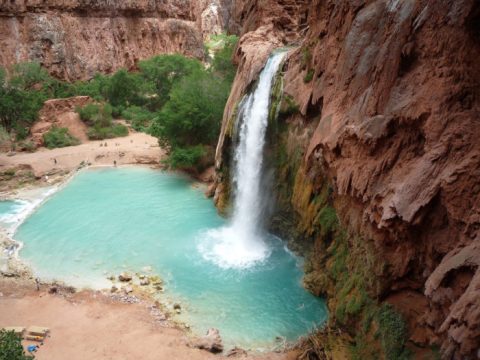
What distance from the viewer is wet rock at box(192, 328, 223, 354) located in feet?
33.4

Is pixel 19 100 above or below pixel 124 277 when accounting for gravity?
above

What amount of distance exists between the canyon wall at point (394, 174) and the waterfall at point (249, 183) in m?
2.23

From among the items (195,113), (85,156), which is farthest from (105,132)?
(195,113)

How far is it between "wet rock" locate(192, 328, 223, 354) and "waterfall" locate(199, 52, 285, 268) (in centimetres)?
444

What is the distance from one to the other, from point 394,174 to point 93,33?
34.8 m

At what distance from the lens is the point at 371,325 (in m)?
8.97

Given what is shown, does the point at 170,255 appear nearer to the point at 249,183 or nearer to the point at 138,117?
the point at 249,183

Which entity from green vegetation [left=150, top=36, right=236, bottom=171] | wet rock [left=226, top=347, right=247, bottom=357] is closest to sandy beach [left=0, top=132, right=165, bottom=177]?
green vegetation [left=150, top=36, right=236, bottom=171]

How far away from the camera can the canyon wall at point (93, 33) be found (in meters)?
31.8

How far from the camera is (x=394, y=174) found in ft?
28.8

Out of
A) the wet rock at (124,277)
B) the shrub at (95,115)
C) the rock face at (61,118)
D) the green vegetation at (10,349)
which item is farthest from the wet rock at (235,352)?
the shrub at (95,115)

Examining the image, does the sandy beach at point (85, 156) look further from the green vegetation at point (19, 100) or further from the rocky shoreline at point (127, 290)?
the rocky shoreline at point (127, 290)

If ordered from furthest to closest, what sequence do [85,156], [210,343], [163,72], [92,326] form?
1. [163,72]
2. [85,156]
3. [92,326]
4. [210,343]

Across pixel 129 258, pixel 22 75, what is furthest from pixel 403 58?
pixel 22 75
